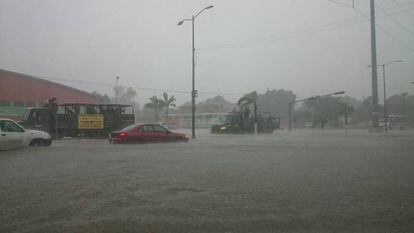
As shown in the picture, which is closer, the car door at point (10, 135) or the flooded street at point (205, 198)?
the flooded street at point (205, 198)

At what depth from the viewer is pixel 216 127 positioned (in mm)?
47250

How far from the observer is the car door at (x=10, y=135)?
15.8 m

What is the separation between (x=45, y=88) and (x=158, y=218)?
41.2 meters

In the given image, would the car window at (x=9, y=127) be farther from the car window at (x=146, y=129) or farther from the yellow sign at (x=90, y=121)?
the yellow sign at (x=90, y=121)

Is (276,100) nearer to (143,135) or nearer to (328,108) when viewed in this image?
(328,108)

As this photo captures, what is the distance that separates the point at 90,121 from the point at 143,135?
30.1 feet

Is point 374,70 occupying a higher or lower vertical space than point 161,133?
higher

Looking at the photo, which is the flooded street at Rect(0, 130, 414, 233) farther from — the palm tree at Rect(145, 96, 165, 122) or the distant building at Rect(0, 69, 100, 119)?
the palm tree at Rect(145, 96, 165, 122)

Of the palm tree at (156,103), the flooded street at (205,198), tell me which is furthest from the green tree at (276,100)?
the flooded street at (205,198)

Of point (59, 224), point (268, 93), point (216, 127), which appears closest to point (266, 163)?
point (59, 224)

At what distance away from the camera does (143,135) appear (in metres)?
21.7

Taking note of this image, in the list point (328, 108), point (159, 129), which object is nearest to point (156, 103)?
point (328, 108)

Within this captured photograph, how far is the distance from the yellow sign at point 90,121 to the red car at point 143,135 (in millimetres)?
8138

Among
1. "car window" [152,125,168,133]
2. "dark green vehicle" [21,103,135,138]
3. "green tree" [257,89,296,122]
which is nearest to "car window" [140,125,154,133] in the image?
"car window" [152,125,168,133]
